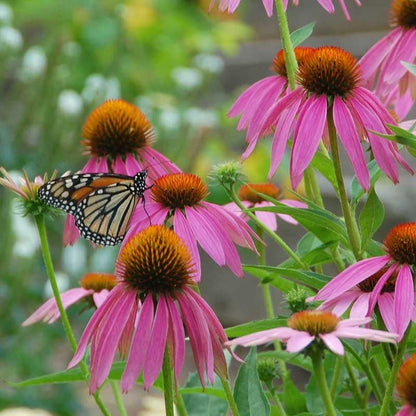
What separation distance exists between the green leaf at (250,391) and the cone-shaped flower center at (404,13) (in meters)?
0.53

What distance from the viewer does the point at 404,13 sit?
3.74ft

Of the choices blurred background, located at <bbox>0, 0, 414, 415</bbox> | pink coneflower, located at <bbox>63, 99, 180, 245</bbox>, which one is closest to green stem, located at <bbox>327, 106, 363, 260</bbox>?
pink coneflower, located at <bbox>63, 99, 180, 245</bbox>

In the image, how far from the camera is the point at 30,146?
3.71 m

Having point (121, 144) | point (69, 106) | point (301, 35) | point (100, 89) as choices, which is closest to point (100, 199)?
point (121, 144)

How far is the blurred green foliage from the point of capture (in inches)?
122

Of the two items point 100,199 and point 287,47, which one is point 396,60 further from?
point 100,199

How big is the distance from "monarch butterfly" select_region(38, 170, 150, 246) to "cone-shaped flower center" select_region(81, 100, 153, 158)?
35 millimetres

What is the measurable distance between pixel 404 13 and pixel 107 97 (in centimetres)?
262

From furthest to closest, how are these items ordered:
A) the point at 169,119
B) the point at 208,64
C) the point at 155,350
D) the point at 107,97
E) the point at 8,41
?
the point at 208,64 < the point at 107,97 < the point at 169,119 < the point at 8,41 < the point at 155,350

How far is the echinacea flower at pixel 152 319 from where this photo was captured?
750mm

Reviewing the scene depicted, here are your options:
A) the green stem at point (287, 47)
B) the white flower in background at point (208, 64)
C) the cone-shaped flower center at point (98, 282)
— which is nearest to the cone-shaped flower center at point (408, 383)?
the green stem at point (287, 47)

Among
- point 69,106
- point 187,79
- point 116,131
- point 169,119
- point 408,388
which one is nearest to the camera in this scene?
point 408,388

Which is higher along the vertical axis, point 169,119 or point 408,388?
point 169,119

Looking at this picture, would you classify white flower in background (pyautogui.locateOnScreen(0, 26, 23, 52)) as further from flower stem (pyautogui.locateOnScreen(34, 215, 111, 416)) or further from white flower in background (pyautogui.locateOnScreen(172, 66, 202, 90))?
flower stem (pyautogui.locateOnScreen(34, 215, 111, 416))
